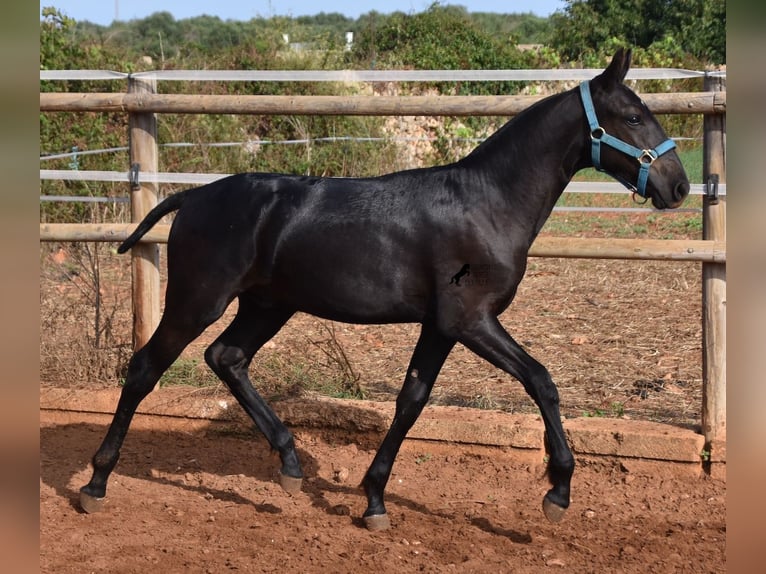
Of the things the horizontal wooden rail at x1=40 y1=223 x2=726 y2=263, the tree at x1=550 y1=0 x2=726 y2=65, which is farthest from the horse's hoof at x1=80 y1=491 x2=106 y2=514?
the tree at x1=550 y1=0 x2=726 y2=65

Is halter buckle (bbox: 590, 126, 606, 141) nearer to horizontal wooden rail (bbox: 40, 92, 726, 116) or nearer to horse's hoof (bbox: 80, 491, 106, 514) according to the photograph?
horizontal wooden rail (bbox: 40, 92, 726, 116)

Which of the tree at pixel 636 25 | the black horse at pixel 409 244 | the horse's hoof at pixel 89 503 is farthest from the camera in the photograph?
the tree at pixel 636 25

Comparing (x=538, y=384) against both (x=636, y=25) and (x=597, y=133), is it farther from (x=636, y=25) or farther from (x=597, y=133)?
(x=636, y=25)

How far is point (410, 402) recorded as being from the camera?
429 cm

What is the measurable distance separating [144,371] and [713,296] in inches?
115

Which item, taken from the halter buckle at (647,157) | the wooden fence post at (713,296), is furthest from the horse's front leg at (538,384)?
the wooden fence post at (713,296)

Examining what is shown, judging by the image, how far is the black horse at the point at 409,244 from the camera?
390cm

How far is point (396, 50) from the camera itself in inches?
853

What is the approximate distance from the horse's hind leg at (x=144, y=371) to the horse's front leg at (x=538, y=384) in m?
1.24

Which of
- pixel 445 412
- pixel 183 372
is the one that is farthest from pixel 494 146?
pixel 183 372

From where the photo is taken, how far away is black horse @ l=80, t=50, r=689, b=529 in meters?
3.90

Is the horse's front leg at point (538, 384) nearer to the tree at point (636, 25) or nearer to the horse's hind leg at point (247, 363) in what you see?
the horse's hind leg at point (247, 363)

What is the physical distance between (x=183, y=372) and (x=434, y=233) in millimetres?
2911
